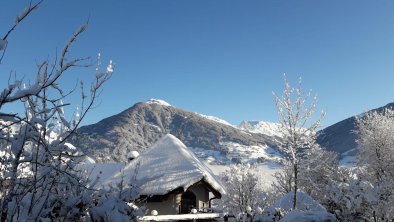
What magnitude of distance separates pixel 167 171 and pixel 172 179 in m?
0.72

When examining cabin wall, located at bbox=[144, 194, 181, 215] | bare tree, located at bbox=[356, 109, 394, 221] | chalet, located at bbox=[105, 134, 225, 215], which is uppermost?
bare tree, located at bbox=[356, 109, 394, 221]

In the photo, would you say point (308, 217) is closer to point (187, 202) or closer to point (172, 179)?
point (172, 179)

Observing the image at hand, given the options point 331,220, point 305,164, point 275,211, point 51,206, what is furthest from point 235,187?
point 51,206

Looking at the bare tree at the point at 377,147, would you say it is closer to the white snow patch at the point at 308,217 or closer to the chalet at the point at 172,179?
the chalet at the point at 172,179

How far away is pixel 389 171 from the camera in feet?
97.0

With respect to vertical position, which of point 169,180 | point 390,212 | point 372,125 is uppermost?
point 372,125

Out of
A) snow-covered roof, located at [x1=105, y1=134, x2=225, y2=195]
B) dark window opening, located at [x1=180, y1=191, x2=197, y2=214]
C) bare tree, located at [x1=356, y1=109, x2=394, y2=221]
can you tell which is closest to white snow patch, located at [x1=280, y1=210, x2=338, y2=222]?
snow-covered roof, located at [x1=105, y1=134, x2=225, y2=195]

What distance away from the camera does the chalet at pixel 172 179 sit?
58.2 feet

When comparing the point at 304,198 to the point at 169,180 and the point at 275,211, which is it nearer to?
the point at 275,211

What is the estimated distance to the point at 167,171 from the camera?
18.7m

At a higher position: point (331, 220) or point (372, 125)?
point (372, 125)

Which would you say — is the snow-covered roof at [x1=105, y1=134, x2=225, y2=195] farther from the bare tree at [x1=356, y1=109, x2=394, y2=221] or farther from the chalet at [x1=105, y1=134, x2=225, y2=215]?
the bare tree at [x1=356, y1=109, x2=394, y2=221]

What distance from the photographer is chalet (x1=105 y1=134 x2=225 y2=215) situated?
1773 cm

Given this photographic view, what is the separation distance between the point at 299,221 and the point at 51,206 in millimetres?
4601
